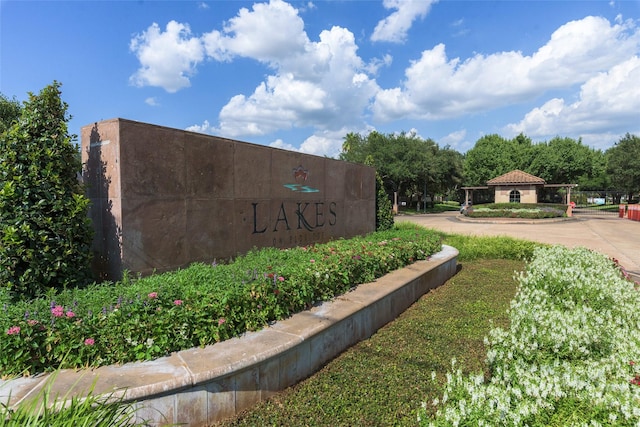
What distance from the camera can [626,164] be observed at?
36.9 m

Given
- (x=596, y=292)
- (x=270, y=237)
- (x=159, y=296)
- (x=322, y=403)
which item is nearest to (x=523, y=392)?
(x=322, y=403)

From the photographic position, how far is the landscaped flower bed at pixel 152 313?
248 centimetres

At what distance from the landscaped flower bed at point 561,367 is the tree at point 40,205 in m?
3.54

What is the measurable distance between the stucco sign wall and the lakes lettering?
0.02 m

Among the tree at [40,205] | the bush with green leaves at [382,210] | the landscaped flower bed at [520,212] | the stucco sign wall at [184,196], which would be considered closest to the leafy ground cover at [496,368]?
the tree at [40,205]

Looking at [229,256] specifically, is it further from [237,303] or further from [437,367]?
[437,367]

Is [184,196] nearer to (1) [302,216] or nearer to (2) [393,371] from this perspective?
(1) [302,216]

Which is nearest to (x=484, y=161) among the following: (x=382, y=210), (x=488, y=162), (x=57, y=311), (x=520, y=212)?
(x=488, y=162)

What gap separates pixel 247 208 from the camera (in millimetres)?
6027

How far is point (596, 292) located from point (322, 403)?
3625mm

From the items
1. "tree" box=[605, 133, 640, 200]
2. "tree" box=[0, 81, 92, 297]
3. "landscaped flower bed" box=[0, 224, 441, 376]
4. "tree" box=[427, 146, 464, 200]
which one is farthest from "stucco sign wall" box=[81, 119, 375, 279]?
"tree" box=[605, 133, 640, 200]

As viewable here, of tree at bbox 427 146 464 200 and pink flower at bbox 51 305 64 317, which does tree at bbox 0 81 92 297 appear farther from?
tree at bbox 427 146 464 200

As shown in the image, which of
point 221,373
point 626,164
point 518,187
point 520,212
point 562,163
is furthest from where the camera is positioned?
point 562,163

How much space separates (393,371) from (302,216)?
433 cm
